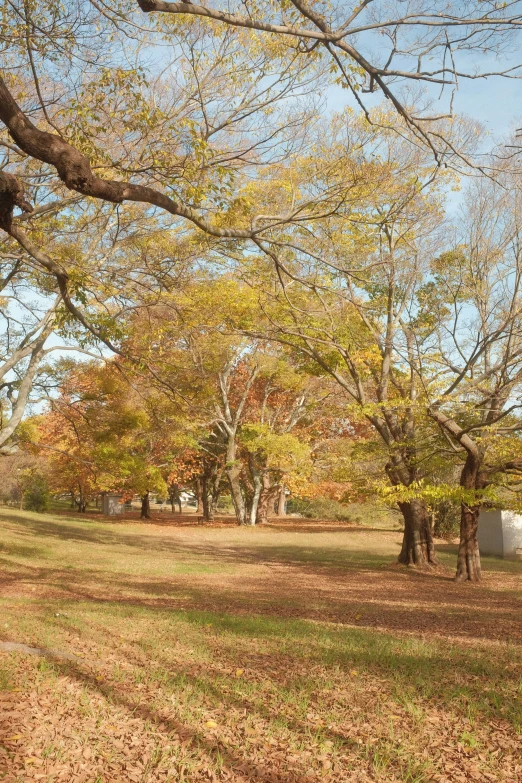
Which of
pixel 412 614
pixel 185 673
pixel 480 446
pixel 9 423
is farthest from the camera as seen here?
pixel 480 446

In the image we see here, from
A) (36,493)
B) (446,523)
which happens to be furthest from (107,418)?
(36,493)

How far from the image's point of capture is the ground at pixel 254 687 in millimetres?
3926

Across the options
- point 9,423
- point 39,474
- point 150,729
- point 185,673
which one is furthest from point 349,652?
point 39,474

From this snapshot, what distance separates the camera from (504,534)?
900 inches

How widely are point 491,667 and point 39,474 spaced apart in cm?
3496

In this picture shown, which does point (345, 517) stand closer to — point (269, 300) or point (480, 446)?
point (480, 446)

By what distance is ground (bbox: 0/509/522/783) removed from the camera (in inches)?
155

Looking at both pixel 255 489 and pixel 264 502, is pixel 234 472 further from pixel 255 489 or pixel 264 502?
pixel 264 502

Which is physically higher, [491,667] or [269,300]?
[269,300]

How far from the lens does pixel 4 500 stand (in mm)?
42500

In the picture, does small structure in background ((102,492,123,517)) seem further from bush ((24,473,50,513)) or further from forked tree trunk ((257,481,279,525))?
forked tree trunk ((257,481,279,525))

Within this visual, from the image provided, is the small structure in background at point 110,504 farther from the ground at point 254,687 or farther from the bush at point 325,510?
the ground at point 254,687

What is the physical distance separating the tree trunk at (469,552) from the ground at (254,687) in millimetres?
3469

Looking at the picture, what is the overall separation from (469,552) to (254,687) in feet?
38.0
